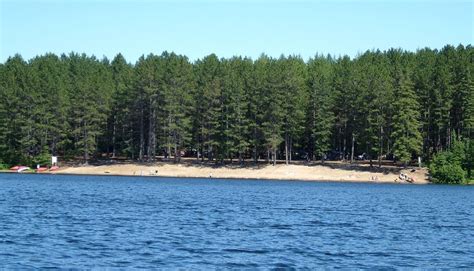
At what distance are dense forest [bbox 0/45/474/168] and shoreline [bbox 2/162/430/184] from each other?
305 cm

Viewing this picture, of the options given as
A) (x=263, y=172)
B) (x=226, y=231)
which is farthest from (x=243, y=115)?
(x=226, y=231)

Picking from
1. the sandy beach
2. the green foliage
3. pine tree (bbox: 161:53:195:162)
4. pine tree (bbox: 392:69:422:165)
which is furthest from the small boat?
pine tree (bbox: 392:69:422:165)

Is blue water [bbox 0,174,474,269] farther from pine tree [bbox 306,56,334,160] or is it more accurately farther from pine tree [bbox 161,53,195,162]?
pine tree [bbox 161,53,195,162]

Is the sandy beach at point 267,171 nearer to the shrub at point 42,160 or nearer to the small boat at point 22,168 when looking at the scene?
the shrub at point 42,160

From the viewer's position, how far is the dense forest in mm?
115250

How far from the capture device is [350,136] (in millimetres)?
125438

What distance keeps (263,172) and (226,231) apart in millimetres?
74485

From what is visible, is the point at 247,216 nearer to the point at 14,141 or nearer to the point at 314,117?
the point at 314,117

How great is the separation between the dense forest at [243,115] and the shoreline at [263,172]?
3.05 metres

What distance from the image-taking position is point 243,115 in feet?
400

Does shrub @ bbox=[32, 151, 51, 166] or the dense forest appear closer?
the dense forest

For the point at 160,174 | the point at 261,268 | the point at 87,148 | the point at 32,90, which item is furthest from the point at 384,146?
the point at 261,268

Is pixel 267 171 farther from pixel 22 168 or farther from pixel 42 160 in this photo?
pixel 22 168

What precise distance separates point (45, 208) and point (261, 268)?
2722 centimetres
